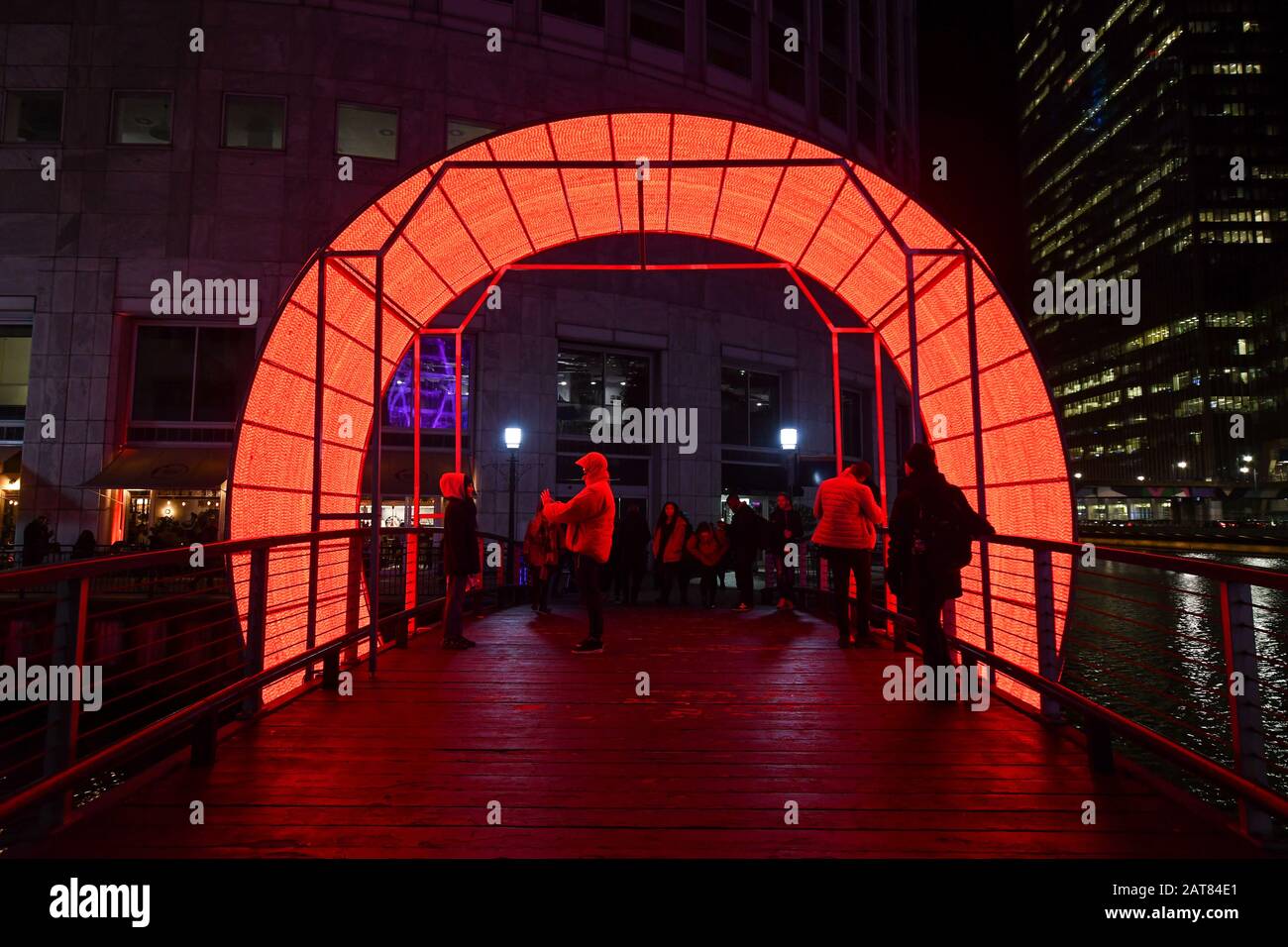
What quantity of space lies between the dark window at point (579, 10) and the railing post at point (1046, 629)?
26.2 metres

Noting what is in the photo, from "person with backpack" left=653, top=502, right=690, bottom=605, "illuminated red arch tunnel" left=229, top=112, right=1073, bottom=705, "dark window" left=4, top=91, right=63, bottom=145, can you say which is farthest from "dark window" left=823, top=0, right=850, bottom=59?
"dark window" left=4, top=91, right=63, bottom=145

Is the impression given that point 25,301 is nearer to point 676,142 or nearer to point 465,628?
point 465,628

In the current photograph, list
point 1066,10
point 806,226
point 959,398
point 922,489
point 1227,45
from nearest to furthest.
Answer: point 922,489 → point 959,398 → point 806,226 → point 1227,45 → point 1066,10

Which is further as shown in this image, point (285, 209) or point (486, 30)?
point (486, 30)

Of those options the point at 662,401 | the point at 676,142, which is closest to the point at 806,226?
the point at 676,142

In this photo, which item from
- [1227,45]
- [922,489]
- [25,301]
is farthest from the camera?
[1227,45]

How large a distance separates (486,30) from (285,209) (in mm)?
8817

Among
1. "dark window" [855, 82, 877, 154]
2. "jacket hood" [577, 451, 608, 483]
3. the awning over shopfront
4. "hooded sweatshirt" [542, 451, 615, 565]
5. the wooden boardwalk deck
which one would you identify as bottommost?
the wooden boardwalk deck

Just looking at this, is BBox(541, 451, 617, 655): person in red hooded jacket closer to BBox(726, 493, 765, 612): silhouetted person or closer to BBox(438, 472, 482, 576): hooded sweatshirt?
BBox(438, 472, 482, 576): hooded sweatshirt

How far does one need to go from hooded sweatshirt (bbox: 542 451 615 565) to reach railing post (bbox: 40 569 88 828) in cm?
440

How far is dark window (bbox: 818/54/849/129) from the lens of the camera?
3103 cm

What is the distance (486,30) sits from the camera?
24.3m
